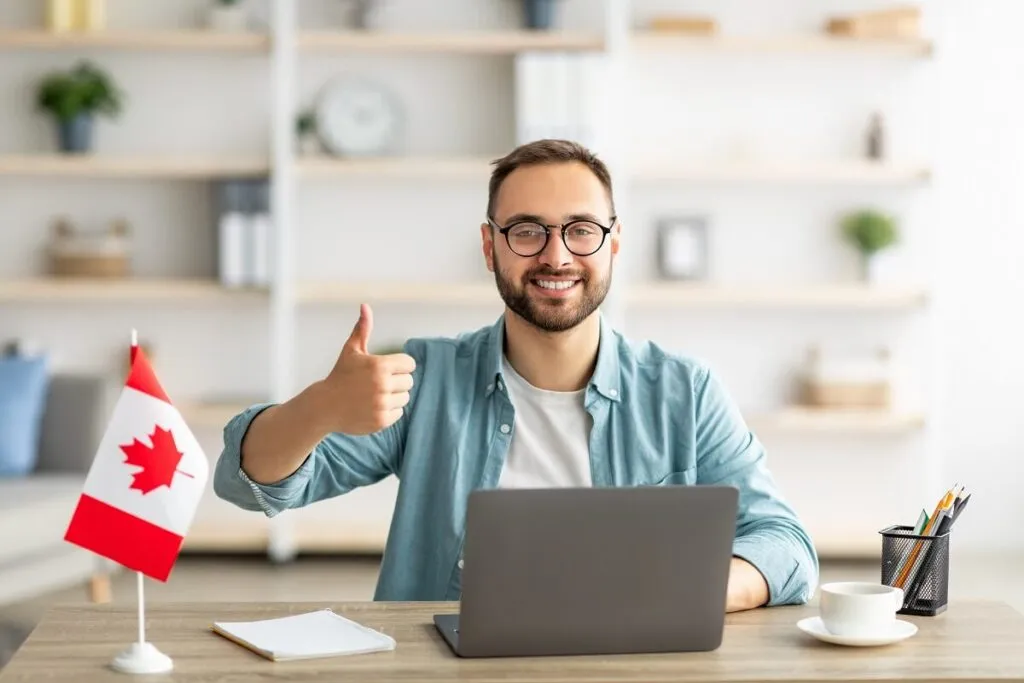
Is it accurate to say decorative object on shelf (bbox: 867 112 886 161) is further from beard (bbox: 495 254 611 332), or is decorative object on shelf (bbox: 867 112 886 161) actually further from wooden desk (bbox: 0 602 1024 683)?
wooden desk (bbox: 0 602 1024 683)

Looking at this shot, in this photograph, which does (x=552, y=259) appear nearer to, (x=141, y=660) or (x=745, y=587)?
(x=745, y=587)

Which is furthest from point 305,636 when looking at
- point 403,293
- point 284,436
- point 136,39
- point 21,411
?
point 136,39

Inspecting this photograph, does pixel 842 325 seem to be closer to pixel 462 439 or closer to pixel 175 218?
pixel 175 218

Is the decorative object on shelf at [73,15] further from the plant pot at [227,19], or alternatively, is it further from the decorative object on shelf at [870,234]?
the decorative object on shelf at [870,234]

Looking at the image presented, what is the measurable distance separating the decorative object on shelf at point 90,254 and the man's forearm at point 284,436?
11.2 feet

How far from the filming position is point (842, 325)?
17.8 ft

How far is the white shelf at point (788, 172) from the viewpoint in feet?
16.9

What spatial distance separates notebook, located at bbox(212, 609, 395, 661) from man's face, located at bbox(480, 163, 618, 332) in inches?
23.0

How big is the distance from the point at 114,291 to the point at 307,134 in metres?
0.91

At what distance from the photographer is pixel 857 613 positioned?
1.73m

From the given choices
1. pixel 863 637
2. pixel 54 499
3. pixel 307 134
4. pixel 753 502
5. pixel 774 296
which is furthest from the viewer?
pixel 307 134

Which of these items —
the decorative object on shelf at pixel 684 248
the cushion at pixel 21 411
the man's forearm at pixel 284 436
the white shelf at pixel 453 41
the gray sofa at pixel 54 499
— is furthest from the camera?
the decorative object on shelf at pixel 684 248

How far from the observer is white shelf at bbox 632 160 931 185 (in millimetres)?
5141

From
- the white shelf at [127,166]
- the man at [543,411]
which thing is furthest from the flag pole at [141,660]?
the white shelf at [127,166]
